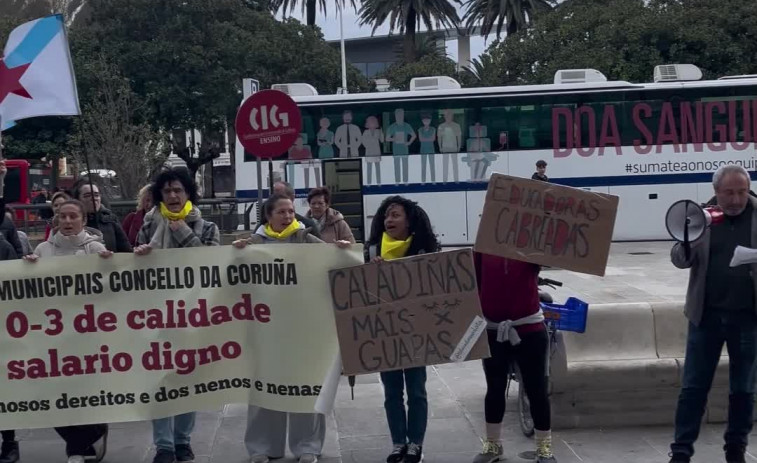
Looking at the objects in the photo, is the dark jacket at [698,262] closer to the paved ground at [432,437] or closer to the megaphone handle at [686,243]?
the megaphone handle at [686,243]

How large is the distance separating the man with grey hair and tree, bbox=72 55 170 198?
23.0m

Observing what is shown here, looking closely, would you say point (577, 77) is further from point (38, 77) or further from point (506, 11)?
point (506, 11)

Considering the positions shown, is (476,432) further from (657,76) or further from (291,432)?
(657,76)

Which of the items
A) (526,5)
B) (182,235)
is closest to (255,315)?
(182,235)

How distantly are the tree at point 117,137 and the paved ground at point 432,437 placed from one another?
20349mm

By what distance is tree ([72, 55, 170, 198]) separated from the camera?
28453 mm

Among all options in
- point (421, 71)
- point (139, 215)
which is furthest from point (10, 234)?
point (421, 71)

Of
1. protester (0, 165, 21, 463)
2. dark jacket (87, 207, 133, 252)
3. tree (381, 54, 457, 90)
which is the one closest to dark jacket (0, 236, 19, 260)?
protester (0, 165, 21, 463)

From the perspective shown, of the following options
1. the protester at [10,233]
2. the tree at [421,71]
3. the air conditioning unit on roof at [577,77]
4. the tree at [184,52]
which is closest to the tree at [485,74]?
the tree at [421,71]

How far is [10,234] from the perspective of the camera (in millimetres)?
6891

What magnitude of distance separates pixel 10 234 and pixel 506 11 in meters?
40.0

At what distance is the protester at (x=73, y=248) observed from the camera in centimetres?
632

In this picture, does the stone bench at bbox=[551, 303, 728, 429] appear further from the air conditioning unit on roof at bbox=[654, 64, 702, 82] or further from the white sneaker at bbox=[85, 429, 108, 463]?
the air conditioning unit on roof at bbox=[654, 64, 702, 82]

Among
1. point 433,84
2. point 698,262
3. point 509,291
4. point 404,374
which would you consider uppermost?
point 433,84
